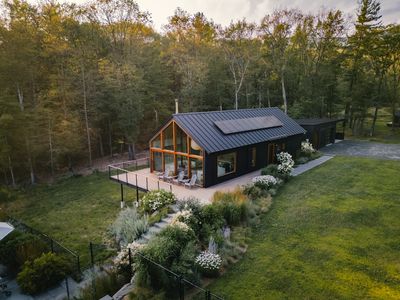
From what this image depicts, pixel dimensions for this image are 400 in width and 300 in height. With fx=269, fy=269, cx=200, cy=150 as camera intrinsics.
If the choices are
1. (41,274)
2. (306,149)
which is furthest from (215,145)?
(306,149)

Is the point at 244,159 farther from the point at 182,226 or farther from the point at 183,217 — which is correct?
the point at 182,226

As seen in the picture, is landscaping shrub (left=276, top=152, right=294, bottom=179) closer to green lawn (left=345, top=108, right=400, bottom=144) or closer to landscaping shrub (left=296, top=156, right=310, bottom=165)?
landscaping shrub (left=296, top=156, right=310, bottom=165)

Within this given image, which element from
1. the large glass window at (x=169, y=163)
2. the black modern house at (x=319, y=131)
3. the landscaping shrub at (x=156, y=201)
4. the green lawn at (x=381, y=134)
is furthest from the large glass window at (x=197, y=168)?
the green lawn at (x=381, y=134)

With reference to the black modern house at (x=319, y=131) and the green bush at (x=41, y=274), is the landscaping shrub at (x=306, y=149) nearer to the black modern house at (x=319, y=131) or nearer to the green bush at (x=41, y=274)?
the black modern house at (x=319, y=131)

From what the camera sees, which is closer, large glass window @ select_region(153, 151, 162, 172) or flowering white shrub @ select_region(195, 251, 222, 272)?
flowering white shrub @ select_region(195, 251, 222, 272)

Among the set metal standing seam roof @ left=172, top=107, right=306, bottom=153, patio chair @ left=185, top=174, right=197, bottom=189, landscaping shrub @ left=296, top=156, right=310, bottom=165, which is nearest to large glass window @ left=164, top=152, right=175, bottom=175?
patio chair @ left=185, top=174, right=197, bottom=189

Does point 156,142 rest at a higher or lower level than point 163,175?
higher
